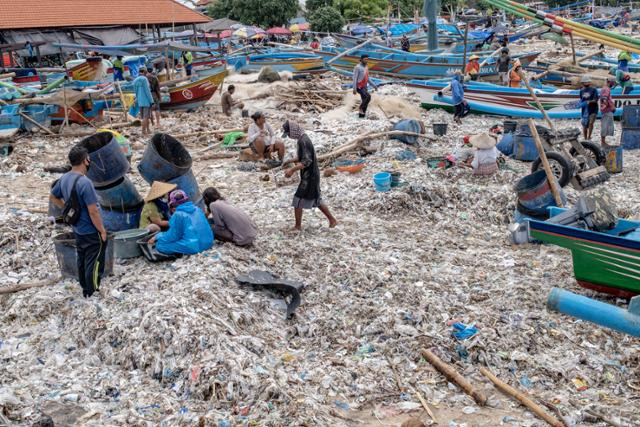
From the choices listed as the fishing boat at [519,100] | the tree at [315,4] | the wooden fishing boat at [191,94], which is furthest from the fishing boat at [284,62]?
the tree at [315,4]

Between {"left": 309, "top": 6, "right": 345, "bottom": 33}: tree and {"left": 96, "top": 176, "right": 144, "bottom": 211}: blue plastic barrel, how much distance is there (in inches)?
1457

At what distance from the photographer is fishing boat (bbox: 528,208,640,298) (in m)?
6.23

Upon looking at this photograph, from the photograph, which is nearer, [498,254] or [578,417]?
[578,417]

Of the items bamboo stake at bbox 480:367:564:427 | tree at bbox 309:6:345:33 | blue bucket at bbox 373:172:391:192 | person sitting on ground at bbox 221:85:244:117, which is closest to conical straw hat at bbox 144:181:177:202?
blue bucket at bbox 373:172:391:192

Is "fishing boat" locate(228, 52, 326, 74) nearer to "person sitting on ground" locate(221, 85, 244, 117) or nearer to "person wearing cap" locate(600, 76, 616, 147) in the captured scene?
"person sitting on ground" locate(221, 85, 244, 117)

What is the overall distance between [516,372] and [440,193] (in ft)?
15.7

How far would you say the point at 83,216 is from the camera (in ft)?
19.9

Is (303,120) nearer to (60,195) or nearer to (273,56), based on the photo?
(60,195)

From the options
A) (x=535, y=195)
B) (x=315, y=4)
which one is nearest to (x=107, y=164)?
(x=535, y=195)

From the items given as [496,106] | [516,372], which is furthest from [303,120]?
[516,372]

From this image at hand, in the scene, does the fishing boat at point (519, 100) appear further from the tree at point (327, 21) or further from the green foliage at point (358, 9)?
the green foliage at point (358, 9)

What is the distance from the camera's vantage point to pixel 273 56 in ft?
90.2

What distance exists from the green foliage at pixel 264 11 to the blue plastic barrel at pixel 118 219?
1462 inches

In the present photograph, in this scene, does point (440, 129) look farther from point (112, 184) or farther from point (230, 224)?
point (112, 184)
